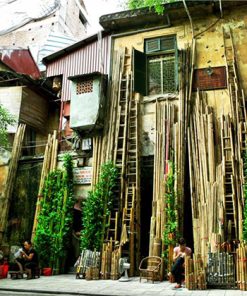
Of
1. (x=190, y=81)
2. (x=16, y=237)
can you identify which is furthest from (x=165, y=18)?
(x=16, y=237)

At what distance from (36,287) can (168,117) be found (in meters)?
5.61

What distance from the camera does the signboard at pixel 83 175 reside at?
34.8 feet

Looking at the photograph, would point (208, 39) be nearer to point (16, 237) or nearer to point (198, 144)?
point (198, 144)

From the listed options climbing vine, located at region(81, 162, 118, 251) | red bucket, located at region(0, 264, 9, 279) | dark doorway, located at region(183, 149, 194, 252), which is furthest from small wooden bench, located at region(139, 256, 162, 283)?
red bucket, located at region(0, 264, 9, 279)

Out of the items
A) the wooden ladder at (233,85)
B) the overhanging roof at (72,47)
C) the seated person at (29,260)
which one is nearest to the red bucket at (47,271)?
the seated person at (29,260)

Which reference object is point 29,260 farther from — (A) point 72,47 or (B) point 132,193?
(A) point 72,47

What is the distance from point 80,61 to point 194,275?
8305 mm

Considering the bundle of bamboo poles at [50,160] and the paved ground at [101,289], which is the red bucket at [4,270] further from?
the bundle of bamboo poles at [50,160]

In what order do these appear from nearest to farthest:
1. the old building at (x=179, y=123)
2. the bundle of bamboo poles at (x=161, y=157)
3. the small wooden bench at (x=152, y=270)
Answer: the small wooden bench at (x=152, y=270) < the old building at (x=179, y=123) < the bundle of bamboo poles at (x=161, y=157)

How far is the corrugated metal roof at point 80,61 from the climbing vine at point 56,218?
3196mm

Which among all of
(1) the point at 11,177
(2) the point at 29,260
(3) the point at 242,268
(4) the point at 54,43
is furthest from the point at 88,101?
(4) the point at 54,43

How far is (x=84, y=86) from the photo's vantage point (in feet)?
36.6

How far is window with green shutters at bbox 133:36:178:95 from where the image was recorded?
10.9 m

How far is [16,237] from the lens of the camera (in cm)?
1115
